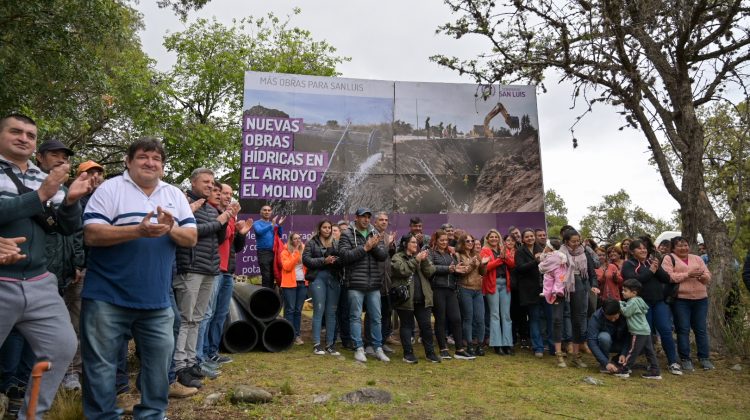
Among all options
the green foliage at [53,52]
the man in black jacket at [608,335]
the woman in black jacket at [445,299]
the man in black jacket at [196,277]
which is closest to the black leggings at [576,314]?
the man in black jacket at [608,335]

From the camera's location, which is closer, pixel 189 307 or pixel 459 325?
pixel 189 307

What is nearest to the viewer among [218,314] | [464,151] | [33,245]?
[33,245]

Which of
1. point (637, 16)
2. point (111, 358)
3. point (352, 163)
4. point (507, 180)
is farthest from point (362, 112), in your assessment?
point (111, 358)

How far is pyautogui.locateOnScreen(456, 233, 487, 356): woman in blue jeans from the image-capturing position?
297 inches

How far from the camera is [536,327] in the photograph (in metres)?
7.85

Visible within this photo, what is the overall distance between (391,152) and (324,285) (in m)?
6.17

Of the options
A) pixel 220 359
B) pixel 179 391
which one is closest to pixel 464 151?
pixel 220 359

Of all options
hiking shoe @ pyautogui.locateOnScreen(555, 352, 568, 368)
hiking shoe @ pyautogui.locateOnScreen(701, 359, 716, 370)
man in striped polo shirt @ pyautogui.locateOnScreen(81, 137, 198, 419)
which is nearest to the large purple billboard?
hiking shoe @ pyautogui.locateOnScreen(555, 352, 568, 368)

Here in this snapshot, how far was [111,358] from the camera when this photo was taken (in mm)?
3039

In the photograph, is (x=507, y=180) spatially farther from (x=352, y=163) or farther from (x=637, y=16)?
(x=637, y=16)

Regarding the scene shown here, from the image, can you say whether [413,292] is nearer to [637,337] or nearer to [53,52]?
[637,337]

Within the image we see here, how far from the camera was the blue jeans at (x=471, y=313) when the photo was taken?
24.9 feet

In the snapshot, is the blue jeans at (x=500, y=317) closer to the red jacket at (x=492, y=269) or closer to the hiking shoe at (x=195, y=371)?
the red jacket at (x=492, y=269)

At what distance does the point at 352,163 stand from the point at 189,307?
822cm
